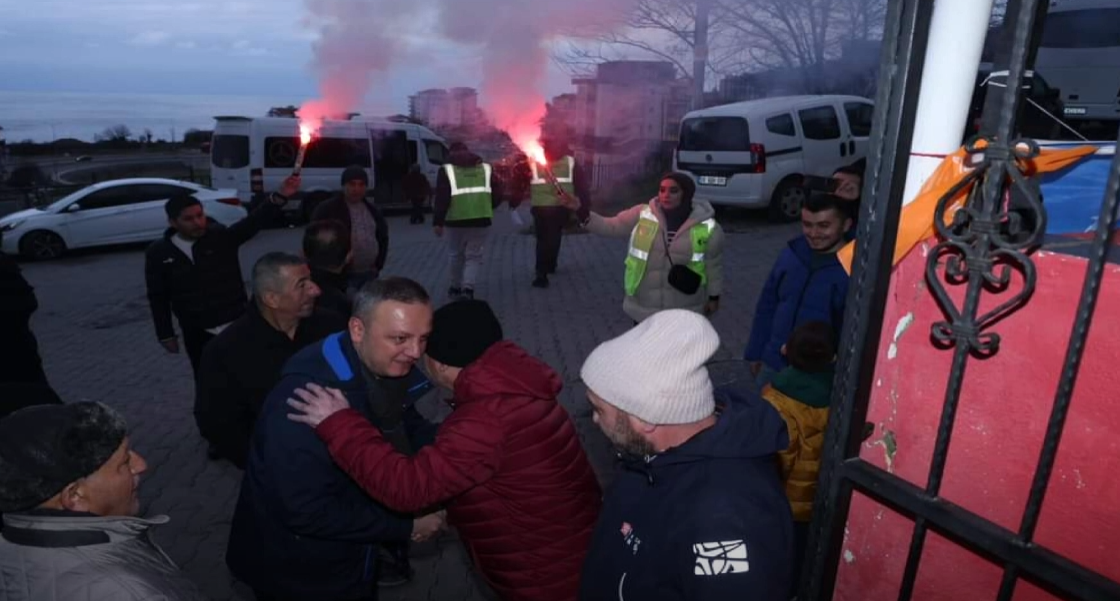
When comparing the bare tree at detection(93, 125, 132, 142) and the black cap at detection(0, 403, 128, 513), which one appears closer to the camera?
the black cap at detection(0, 403, 128, 513)

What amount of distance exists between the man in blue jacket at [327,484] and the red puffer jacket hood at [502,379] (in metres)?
0.40

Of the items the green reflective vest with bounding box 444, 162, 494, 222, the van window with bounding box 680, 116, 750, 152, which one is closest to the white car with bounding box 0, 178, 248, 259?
the green reflective vest with bounding box 444, 162, 494, 222

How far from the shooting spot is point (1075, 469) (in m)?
1.66

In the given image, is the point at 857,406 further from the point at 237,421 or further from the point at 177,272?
the point at 177,272

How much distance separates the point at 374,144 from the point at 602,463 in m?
14.4

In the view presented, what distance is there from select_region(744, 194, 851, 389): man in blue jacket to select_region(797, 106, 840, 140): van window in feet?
35.0

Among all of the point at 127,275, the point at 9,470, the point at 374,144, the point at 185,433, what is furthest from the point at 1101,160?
the point at 374,144

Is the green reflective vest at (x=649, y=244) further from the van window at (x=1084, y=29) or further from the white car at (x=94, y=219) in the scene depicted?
the van window at (x=1084, y=29)

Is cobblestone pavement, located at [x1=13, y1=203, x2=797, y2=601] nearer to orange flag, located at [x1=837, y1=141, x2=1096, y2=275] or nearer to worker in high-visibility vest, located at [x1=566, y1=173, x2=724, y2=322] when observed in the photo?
worker in high-visibility vest, located at [x1=566, y1=173, x2=724, y2=322]

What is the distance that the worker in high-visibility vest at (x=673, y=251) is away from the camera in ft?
17.2

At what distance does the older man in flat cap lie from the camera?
192 centimetres

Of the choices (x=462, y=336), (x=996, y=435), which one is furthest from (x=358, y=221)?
(x=996, y=435)

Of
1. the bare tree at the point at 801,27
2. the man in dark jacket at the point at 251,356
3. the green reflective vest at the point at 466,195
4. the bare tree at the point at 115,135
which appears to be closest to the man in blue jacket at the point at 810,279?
the man in dark jacket at the point at 251,356

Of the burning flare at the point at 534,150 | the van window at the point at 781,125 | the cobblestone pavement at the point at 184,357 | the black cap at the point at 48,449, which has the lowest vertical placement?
the cobblestone pavement at the point at 184,357
